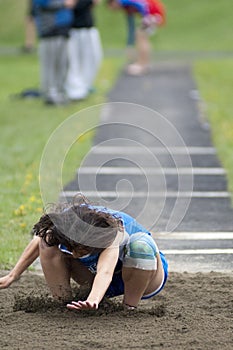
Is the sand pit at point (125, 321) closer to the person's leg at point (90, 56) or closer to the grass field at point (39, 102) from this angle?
the grass field at point (39, 102)

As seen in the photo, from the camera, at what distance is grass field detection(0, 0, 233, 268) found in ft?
30.4

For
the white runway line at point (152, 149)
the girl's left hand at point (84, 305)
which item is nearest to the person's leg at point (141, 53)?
the white runway line at point (152, 149)

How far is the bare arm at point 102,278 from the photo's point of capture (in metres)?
5.36

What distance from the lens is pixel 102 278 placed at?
18.1ft

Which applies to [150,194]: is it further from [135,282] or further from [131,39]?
[131,39]

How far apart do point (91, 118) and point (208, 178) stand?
354cm

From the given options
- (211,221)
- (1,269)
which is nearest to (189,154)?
(211,221)

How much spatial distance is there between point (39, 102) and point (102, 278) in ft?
40.9

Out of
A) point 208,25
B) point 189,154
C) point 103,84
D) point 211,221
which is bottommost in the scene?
point 208,25

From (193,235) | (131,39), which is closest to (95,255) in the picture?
(193,235)

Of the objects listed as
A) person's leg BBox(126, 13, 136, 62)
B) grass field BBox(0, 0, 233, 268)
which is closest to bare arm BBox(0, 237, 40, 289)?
grass field BBox(0, 0, 233, 268)

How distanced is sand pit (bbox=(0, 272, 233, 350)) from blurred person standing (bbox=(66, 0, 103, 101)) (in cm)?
1149

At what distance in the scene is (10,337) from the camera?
5340 mm

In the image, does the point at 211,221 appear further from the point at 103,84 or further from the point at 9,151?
the point at 103,84
